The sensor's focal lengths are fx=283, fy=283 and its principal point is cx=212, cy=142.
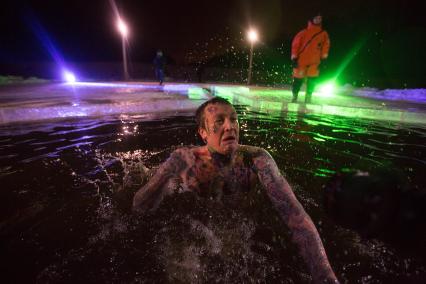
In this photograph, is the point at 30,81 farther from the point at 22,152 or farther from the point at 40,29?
the point at 40,29

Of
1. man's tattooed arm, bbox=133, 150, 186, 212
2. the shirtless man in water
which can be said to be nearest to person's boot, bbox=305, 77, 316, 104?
the shirtless man in water

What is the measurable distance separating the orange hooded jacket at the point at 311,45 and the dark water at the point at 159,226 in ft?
13.0

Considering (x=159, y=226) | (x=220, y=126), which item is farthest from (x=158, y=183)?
(x=220, y=126)

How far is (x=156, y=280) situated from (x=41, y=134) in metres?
5.00

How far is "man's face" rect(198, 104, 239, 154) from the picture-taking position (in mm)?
2729

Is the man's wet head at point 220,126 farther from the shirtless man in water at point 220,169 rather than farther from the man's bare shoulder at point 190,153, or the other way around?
the man's bare shoulder at point 190,153

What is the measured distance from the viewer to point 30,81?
1664 centimetres

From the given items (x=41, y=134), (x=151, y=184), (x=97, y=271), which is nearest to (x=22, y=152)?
(x=41, y=134)

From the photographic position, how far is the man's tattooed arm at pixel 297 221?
2.00 metres

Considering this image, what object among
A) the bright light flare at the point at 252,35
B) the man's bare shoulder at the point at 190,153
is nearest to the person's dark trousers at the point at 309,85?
the man's bare shoulder at the point at 190,153

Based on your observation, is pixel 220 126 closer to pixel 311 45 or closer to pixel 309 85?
pixel 311 45

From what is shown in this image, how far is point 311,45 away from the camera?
8.40 m

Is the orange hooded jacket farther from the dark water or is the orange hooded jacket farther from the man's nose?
the man's nose

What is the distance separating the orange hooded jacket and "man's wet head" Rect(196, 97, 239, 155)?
6575 mm
